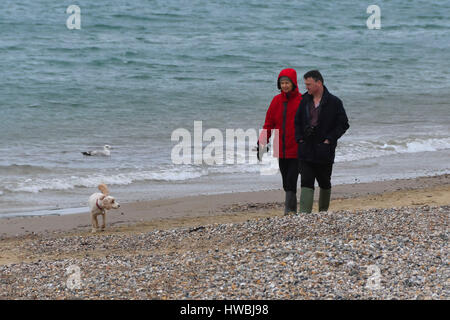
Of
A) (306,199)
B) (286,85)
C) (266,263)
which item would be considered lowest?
(266,263)

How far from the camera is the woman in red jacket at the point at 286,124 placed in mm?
7434

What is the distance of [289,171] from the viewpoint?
301 inches

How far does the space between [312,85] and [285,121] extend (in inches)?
25.4

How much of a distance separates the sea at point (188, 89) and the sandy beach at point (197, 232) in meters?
0.87

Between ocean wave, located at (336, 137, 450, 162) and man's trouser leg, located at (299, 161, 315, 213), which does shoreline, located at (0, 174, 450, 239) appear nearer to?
man's trouser leg, located at (299, 161, 315, 213)

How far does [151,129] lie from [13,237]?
8483 millimetres

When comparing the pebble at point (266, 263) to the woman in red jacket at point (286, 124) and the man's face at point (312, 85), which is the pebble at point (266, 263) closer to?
the woman in red jacket at point (286, 124)

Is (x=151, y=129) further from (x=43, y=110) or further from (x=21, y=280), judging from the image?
(x=21, y=280)

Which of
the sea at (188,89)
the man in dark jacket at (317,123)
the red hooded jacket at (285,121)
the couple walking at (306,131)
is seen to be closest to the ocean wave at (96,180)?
the sea at (188,89)

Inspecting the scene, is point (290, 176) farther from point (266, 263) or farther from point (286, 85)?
point (266, 263)
